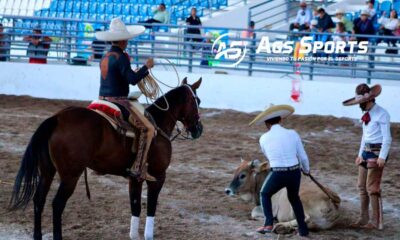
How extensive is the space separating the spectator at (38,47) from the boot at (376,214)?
12.1 metres

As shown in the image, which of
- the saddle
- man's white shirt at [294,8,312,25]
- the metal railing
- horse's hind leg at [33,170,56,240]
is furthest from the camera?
man's white shirt at [294,8,312,25]

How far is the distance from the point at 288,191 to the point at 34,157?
8.09 feet

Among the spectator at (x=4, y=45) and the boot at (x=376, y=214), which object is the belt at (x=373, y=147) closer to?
the boot at (x=376, y=214)

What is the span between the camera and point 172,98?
8.48m

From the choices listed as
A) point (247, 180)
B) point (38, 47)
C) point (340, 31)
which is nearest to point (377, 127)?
point (247, 180)

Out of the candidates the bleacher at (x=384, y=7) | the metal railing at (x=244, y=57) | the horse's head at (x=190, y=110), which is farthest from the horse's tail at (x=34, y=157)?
the bleacher at (x=384, y=7)

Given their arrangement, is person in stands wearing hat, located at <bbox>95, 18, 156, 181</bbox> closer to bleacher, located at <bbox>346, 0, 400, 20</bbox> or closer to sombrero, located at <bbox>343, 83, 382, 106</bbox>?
sombrero, located at <bbox>343, 83, 382, 106</bbox>

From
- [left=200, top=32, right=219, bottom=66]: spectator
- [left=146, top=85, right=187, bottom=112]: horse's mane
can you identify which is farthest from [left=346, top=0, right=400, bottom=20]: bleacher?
[left=146, top=85, right=187, bottom=112]: horse's mane

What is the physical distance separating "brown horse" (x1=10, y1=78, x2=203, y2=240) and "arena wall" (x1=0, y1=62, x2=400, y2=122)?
9.36m

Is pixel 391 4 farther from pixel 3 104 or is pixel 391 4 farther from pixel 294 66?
pixel 3 104

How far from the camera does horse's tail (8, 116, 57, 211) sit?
7.45m

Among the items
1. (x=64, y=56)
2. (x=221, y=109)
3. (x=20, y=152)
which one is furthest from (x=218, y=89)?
(x=20, y=152)

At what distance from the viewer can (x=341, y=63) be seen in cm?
1798

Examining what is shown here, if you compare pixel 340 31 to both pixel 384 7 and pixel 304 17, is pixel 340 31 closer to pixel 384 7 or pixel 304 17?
pixel 304 17
